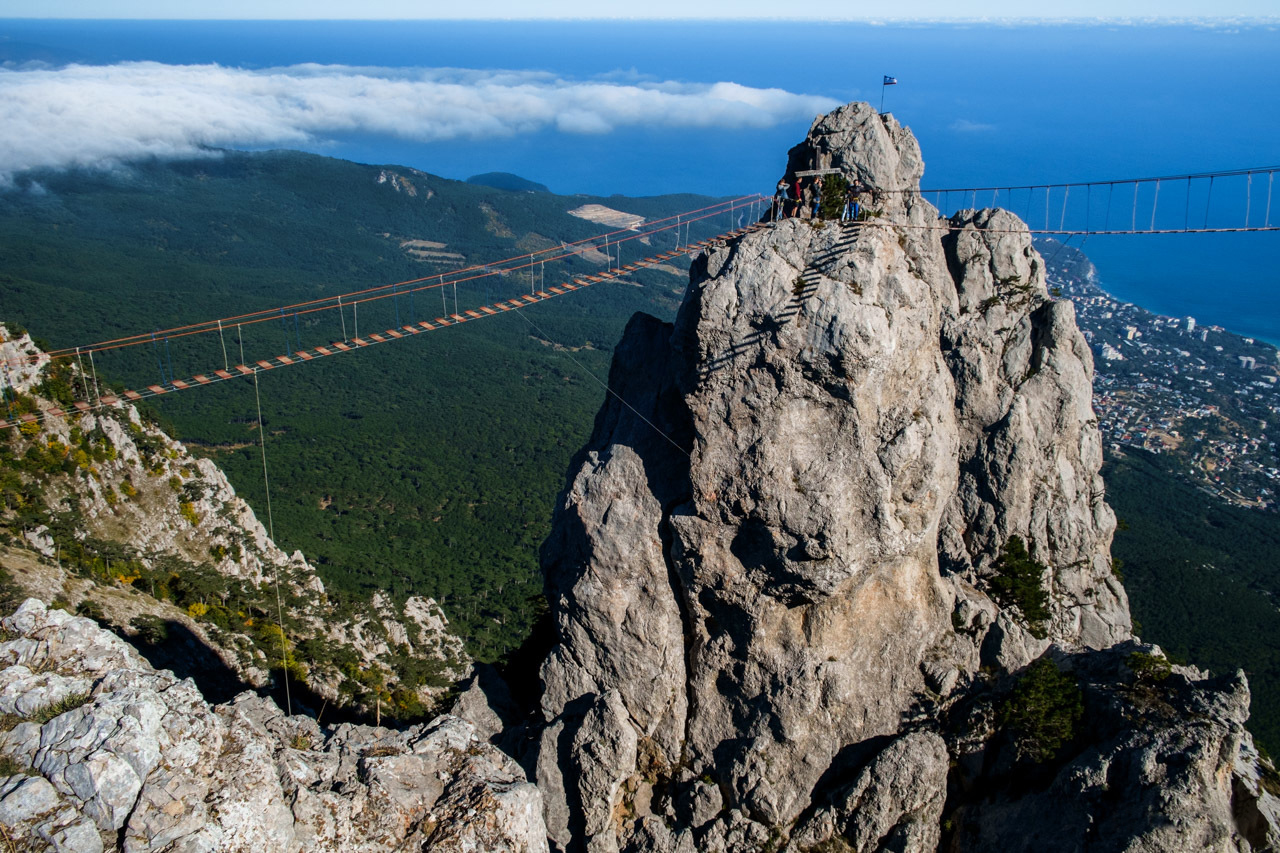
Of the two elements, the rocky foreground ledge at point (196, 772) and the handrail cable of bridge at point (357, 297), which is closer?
the rocky foreground ledge at point (196, 772)

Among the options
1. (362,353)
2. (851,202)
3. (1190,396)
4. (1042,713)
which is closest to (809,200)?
(851,202)

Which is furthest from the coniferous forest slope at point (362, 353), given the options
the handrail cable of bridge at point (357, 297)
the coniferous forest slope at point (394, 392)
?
the handrail cable of bridge at point (357, 297)

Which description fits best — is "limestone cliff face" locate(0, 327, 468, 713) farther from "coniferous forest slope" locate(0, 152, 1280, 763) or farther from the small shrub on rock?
the small shrub on rock

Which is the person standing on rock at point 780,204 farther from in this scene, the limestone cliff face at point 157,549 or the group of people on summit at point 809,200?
the limestone cliff face at point 157,549

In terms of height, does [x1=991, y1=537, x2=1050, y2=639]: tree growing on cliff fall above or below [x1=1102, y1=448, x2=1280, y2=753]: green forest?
above

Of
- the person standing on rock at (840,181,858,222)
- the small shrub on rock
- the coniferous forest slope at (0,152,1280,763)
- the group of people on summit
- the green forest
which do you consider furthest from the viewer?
the coniferous forest slope at (0,152,1280,763)

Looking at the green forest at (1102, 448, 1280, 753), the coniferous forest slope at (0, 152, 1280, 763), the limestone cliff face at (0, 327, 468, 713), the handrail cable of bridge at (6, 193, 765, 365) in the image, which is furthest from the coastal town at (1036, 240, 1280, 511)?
the limestone cliff face at (0, 327, 468, 713)
